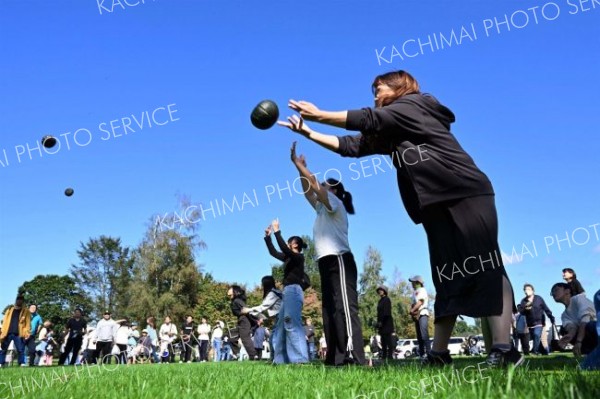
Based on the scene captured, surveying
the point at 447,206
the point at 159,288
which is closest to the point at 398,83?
the point at 447,206

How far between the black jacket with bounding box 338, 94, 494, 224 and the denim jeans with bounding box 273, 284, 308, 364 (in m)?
3.55

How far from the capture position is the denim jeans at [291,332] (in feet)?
24.4

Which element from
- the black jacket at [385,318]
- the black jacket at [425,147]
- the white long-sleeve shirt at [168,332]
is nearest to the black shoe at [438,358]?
the black jacket at [425,147]

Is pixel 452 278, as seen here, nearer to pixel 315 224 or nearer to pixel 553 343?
pixel 315 224

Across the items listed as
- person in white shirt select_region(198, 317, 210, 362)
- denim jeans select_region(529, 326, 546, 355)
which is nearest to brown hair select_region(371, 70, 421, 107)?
denim jeans select_region(529, 326, 546, 355)

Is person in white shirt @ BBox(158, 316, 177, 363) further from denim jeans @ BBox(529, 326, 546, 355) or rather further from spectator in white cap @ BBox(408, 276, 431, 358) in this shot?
denim jeans @ BBox(529, 326, 546, 355)

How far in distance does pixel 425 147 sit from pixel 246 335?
10842 millimetres

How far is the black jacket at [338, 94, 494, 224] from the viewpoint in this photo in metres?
4.09

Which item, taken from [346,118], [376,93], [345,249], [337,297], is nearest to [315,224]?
A: [345,249]

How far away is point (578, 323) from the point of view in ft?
30.6

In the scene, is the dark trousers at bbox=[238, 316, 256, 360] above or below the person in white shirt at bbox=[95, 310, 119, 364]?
below

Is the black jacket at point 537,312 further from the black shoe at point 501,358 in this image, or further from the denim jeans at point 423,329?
the black shoe at point 501,358

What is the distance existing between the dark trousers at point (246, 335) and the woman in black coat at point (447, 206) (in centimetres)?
1008

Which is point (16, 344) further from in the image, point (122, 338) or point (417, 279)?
point (417, 279)
